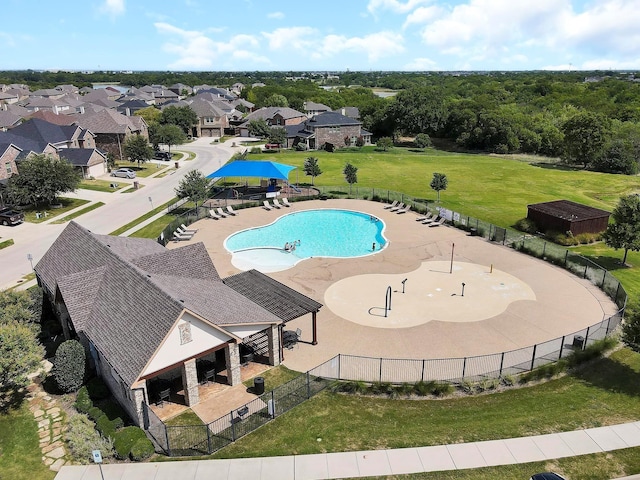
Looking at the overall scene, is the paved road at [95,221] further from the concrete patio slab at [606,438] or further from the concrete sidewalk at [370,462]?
the concrete patio slab at [606,438]

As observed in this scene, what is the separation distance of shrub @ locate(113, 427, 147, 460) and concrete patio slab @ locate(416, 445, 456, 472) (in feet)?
35.0

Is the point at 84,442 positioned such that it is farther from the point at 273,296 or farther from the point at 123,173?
the point at 123,173

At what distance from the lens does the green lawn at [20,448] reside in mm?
16438

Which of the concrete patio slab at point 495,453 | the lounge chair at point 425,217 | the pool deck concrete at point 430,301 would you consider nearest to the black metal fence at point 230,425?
the pool deck concrete at point 430,301

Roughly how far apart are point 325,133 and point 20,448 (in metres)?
79.2

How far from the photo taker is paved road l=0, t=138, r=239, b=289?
36125 mm

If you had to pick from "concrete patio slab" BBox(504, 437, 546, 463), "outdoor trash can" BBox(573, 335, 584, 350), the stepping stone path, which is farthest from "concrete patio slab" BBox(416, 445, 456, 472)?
the stepping stone path

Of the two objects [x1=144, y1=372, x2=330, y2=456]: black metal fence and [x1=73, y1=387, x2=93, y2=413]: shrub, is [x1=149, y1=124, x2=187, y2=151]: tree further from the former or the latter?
[x1=144, y1=372, x2=330, y2=456]: black metal fence

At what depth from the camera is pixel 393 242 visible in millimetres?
39875

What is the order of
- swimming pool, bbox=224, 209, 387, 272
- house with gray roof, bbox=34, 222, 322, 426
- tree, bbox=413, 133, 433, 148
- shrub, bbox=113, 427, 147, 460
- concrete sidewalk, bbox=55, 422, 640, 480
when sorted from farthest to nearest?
tree, bbox=413, 133, 433, 148
swimming pool, bbox=224, 209, 387, 272
house with gray roof, bbox=34, 222, 322, 426
shrub, bbox=113, 427, 147, 460
concrete sidewalk, bbox=55, 422, 640, 480

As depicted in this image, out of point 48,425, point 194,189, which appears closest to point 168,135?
point 194,189

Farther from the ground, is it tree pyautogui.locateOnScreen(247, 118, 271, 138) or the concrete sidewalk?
tree pyautogui.locateOnScreen(247, 118, 271, 138)

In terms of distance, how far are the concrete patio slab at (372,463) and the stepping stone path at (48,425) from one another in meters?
11.0

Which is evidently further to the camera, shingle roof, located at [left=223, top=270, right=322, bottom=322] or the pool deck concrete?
the pool deck concrete
